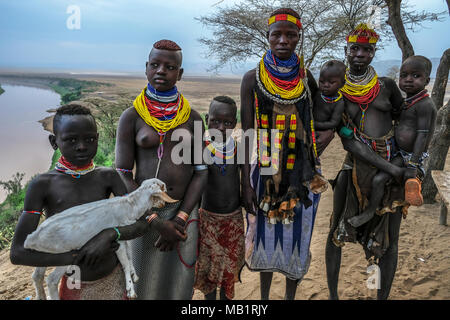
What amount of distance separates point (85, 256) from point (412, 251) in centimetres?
406

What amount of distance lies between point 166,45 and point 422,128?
1.88 m

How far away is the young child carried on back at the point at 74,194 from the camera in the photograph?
4.62ft

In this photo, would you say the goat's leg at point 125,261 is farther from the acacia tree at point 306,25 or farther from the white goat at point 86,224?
the acacia tree at point 306,25

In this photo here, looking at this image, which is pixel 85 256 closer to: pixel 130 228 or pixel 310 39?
pixel 130 228

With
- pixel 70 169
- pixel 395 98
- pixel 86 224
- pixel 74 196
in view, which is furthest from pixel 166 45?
pixel 395 98

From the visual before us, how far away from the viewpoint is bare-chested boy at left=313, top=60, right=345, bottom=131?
85.3 inches

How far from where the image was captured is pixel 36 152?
42.9 ft

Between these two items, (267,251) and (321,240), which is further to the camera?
(321,240)

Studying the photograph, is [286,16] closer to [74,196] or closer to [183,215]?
[183,215]

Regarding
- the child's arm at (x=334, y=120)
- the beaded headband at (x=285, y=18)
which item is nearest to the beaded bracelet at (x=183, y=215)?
the child's arm at (x=334, y=120)

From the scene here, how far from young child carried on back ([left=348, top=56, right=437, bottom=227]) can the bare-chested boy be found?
480 millimetres

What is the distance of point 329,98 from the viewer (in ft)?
7.47

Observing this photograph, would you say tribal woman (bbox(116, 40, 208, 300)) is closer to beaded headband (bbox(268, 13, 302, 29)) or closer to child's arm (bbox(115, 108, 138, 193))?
child's arm (bbox(115, 108, 138, 193))
